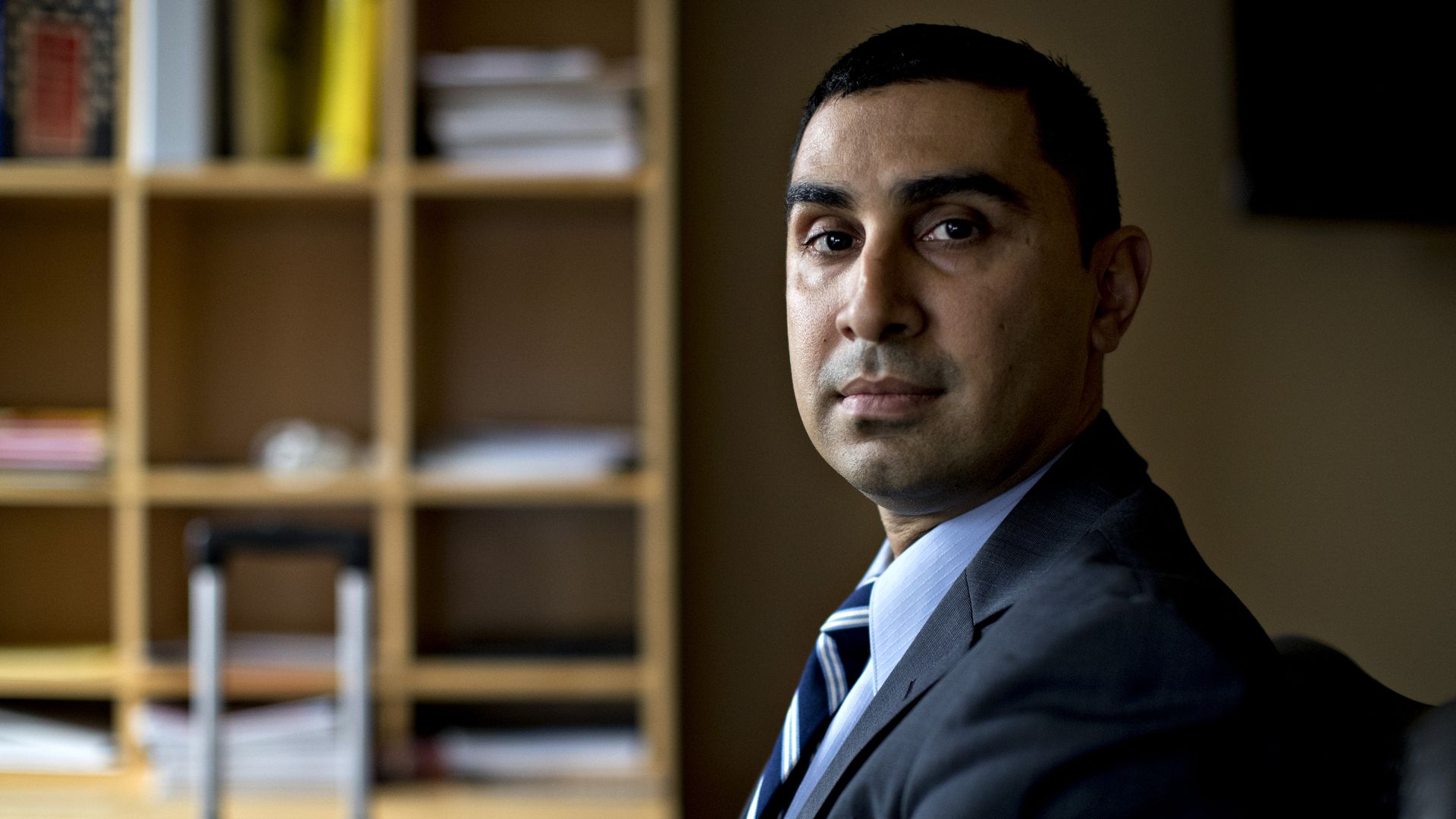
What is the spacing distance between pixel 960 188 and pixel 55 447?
187 centimetres

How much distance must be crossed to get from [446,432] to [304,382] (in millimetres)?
345

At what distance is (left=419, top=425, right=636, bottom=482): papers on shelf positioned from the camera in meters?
2.02

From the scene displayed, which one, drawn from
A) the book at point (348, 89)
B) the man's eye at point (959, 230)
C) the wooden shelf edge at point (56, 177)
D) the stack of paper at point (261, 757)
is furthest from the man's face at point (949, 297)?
the wooden shelf edge at point (56, 177)

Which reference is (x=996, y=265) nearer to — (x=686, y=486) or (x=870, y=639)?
(x=870, y=639)

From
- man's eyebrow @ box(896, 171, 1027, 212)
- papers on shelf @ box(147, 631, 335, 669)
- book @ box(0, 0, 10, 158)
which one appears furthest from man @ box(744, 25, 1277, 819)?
book @ box(0, 0, 10, 158)

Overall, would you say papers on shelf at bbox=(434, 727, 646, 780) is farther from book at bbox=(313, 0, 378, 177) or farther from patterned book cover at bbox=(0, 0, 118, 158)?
patterned book cover at bbox=(0, 0, 118, 158)

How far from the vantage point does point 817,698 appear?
3.15 feet

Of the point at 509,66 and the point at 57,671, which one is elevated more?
the point at 509,66

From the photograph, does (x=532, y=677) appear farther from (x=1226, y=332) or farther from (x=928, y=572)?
(x=1226, y=332)

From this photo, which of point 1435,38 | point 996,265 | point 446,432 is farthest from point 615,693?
point 1435,38

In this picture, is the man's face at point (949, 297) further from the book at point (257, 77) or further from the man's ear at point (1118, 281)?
the book at point (257, 77)

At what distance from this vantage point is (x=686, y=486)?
7.76ft

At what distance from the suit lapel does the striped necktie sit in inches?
4.1

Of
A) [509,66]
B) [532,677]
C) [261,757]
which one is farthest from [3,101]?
[532,677]
